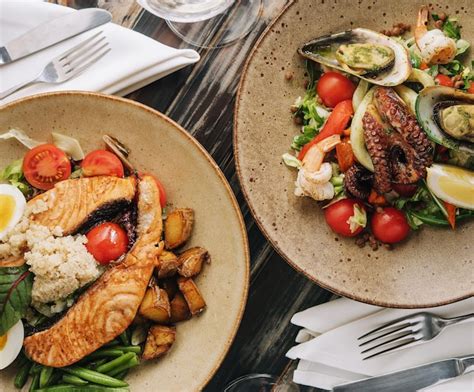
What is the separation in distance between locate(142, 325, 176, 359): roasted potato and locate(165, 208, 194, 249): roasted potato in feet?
1.13

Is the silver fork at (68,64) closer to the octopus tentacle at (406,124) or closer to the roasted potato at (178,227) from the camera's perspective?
the roasted potato at (178,227)

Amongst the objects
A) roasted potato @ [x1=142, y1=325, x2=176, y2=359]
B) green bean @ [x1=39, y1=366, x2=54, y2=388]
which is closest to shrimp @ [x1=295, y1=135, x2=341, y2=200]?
roasted potato @ [x1=142, y1=325, x2=176, y2=359]

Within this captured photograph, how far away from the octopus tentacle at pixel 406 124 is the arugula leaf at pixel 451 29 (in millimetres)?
388

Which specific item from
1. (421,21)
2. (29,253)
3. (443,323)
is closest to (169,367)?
(29,253)

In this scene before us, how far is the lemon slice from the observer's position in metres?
2.55

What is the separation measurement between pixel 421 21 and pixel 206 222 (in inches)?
47.5

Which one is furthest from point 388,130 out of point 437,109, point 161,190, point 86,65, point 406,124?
point 86,65

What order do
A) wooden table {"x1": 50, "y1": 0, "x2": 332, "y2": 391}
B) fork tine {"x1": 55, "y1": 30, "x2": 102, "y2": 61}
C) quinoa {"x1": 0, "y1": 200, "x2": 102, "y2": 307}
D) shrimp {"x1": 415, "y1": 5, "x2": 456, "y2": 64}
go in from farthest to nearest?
wooden table {"x1": 50, "y1": 0, "x2": 332, "y2": 391} < fork tine {"x1": 55, "y1": 30, "x2": 102, "y2": 61} < shrimp {"x1": 415, "y1": 5, "x2": 456, "y2": 64} < quinoa {"x1": 0, "y1": 200, "x2": 102, "y2": 307}

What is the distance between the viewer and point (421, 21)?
106 inches

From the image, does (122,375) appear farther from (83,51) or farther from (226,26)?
(226,26)

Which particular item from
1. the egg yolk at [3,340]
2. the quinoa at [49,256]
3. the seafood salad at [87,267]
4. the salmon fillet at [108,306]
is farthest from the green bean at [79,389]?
the quinoa at [49,256]

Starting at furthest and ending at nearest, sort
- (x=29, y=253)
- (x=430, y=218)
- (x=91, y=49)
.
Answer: (x=91, y=49), (x=430, y=218), (x=29, y=253)

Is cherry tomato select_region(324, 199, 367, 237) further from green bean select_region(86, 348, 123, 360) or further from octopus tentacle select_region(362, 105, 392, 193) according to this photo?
green bean select_region(86, 348, 123, 360)

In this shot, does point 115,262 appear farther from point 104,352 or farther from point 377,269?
point 377,269
